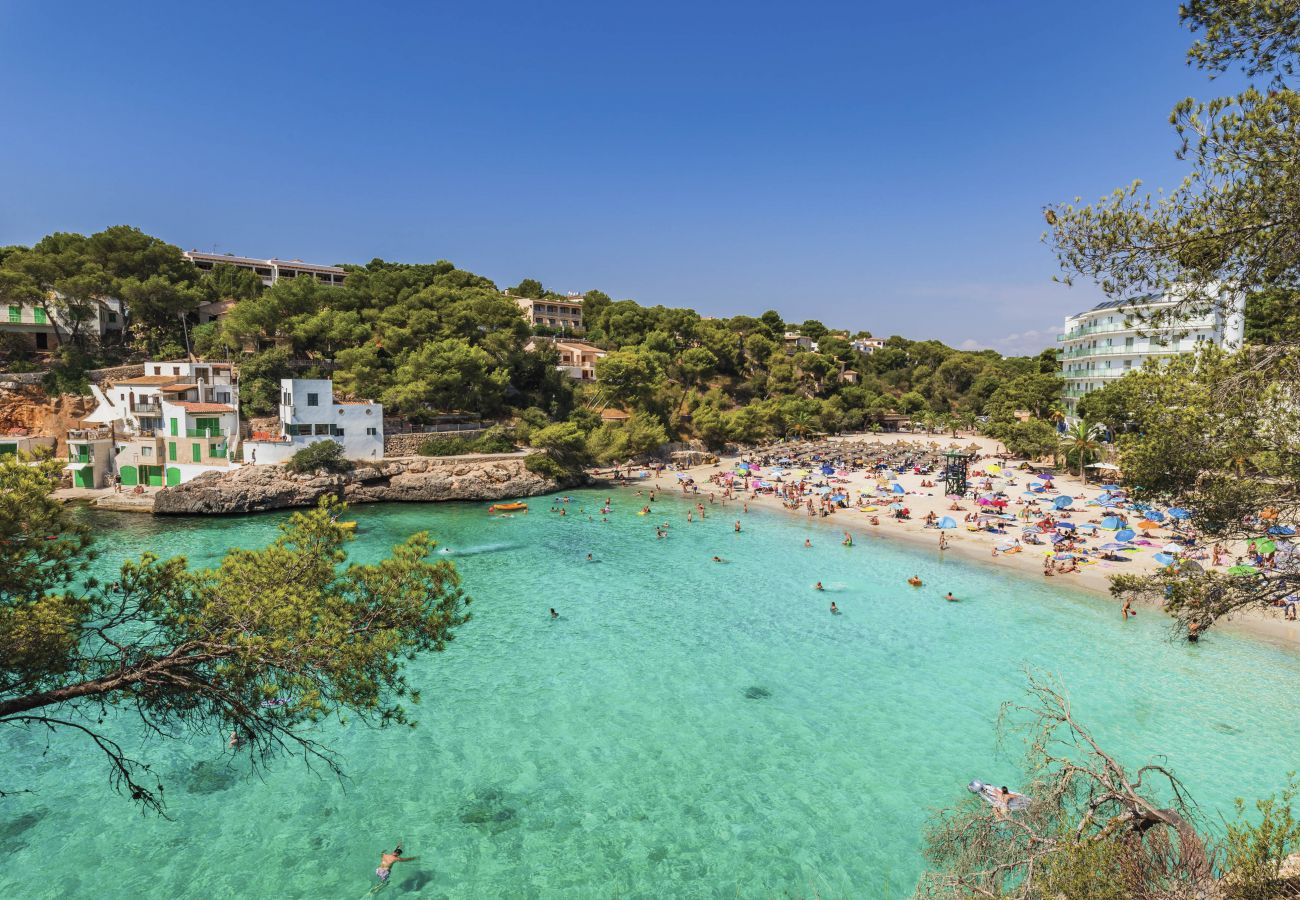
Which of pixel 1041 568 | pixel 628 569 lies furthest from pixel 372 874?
pixel 1041 568

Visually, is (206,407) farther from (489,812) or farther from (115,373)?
(489,812)

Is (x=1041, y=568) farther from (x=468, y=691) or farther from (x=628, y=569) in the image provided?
(x=468, y=691)

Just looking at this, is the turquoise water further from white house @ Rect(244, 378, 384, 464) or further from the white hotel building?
the white hotel building

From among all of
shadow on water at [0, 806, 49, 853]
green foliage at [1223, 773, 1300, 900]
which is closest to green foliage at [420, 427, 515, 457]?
shadow on water at [0, 806, 49, 853]

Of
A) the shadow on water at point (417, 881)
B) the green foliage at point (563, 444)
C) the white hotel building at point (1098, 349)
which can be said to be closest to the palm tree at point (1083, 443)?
the white hotel building at point (1098, 349)

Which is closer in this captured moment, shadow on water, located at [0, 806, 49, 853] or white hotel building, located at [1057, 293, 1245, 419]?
shadow on water, located at [0, 806, 49, 853]

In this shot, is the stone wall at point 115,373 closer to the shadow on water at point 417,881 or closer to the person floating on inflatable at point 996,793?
the shadow on water at point 417,881

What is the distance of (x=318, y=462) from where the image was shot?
40844 millimetres

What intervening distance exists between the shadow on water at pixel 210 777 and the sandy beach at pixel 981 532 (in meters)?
23.3

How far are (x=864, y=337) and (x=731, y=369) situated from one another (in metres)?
66.7

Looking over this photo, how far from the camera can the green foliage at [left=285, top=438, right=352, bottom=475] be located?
40.3 m

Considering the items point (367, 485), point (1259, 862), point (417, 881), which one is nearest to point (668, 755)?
point (417, 881)

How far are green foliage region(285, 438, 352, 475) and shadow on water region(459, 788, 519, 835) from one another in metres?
32.9

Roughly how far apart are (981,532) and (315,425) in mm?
40330
